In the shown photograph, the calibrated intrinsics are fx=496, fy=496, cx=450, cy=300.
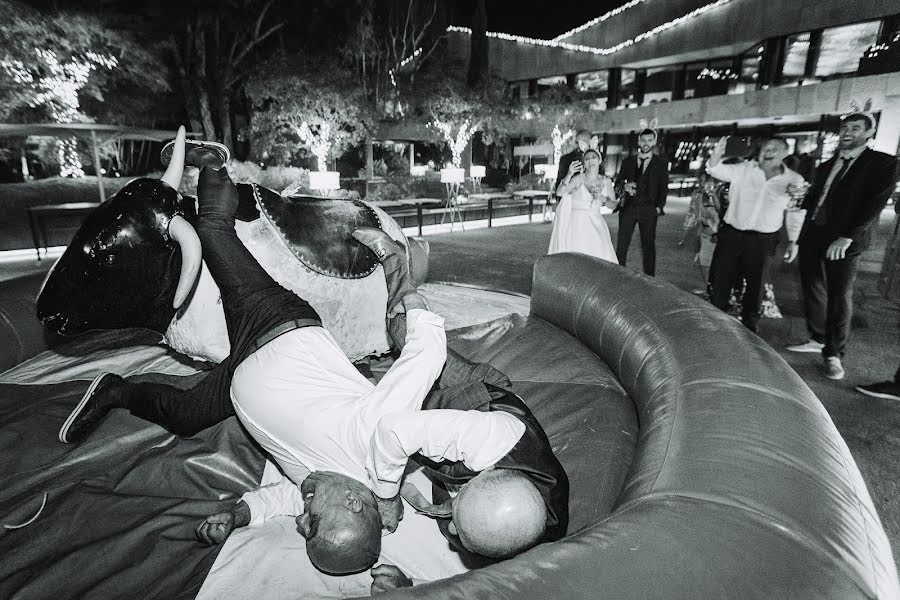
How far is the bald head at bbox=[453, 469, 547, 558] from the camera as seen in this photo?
1.38m

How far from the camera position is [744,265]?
4.32 m

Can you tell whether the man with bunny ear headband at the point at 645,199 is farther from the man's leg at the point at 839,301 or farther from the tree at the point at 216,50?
the tree at the point at 216,50

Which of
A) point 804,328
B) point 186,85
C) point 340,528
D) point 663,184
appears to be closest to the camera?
point 340,528

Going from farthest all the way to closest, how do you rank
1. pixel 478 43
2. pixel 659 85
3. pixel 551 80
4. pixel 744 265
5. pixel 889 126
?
pixel 551 80 → pixel 659 85 → pixel 478 43 → pixel 889 126 → pixel 744 265

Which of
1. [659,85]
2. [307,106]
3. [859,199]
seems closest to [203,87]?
[307,106]

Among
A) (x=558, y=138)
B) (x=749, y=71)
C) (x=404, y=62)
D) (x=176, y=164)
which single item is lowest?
(x=176, y=164)

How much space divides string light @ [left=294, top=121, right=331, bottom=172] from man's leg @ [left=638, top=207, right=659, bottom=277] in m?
12.7

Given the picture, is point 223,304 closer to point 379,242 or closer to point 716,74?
point 379,242

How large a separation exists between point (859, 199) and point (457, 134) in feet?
56.8

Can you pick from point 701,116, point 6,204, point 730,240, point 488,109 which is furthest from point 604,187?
point 701,116

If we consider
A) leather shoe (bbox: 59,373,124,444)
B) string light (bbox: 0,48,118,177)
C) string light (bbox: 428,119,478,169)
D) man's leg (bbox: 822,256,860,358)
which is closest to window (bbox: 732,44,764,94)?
string light (bbox: 428,119,478,169)

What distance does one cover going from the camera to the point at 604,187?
5.15 meters

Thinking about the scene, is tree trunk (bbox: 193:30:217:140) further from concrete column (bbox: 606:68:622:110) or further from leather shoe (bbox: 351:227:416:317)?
concrete column (bbox: 606:68:622:110)

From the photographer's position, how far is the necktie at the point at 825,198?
3680 millimetres
